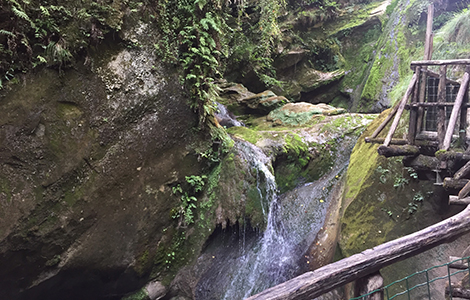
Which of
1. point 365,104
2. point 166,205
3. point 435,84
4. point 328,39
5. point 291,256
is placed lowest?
point 291,256

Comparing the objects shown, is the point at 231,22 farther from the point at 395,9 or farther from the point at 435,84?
the point at 435,84

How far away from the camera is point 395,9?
569 inches

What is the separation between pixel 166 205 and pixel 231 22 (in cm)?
1069

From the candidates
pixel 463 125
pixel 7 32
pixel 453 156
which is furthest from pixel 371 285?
pixel 7 32

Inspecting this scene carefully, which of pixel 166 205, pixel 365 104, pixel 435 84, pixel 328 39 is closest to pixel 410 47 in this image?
pixel 365 104

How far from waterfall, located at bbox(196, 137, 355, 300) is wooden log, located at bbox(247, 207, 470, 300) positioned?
4.25 m

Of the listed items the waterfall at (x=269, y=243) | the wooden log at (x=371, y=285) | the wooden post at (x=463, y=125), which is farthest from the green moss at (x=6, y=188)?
the wooden post at (x=463, y=125)

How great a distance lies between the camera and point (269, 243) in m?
7.09

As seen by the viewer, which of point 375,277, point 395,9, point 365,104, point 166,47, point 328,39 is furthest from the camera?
point 328,39

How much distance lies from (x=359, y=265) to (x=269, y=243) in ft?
16.0

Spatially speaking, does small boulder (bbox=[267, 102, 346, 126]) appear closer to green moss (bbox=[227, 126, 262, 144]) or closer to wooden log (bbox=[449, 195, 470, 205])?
green moss (bbox=[227, 126, 262, 144])

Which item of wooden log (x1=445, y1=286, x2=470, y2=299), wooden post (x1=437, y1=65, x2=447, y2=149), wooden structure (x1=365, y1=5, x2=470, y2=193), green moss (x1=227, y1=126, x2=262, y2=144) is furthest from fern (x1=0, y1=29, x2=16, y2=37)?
wooden post (x1=437, y1=65, x2=447, y2=149)

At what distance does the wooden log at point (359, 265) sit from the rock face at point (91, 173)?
4147 mm

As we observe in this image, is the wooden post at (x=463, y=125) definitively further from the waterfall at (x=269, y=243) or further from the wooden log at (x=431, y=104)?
the waterfall at (x=269, y=243)
